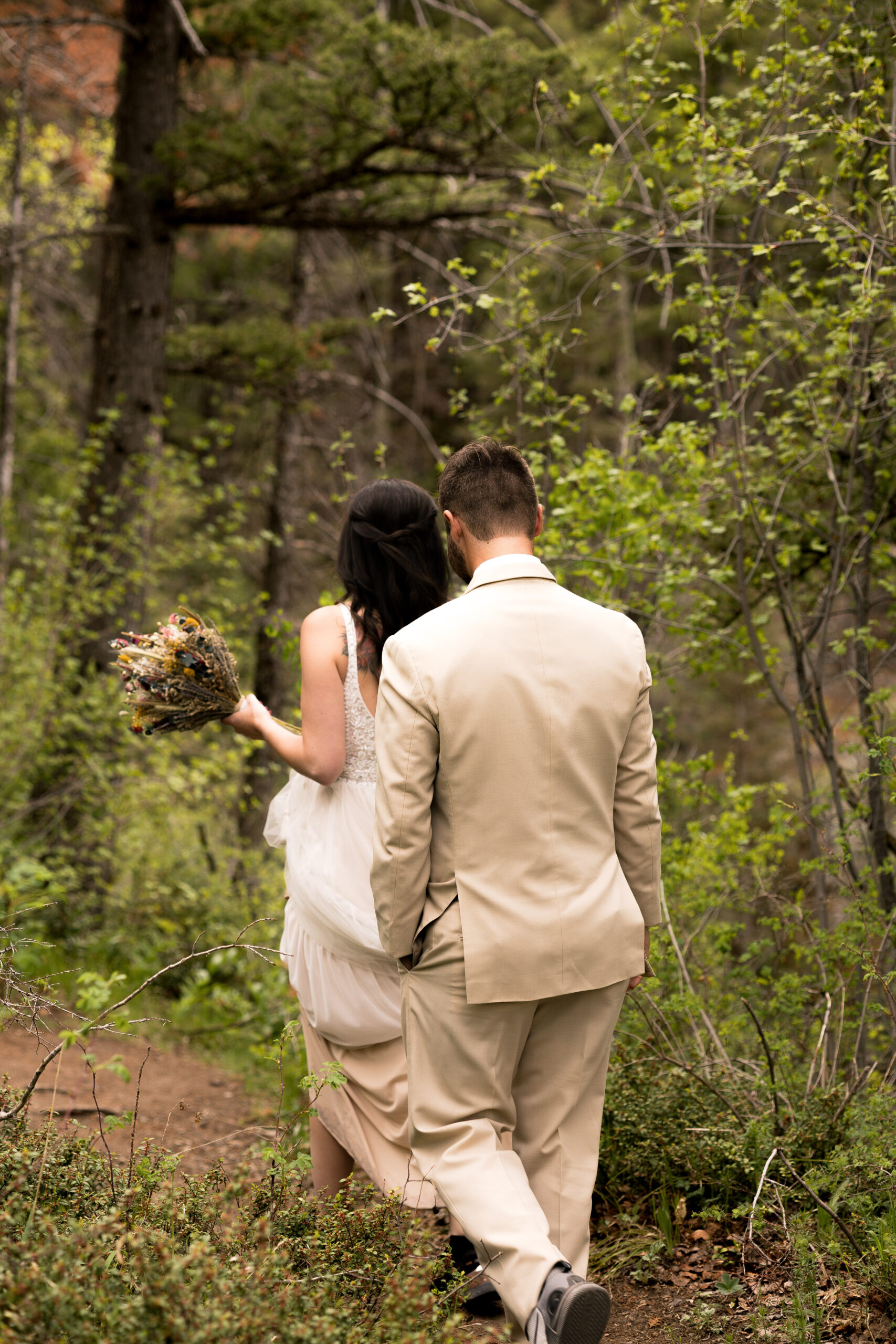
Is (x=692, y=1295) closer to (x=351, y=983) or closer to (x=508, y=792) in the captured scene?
(x=351, y=983)

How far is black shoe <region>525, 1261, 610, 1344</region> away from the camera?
2133mm

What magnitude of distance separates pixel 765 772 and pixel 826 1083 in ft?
26.9

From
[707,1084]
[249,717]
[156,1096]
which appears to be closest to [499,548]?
[249,717]

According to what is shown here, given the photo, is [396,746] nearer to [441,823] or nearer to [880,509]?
[441,823]

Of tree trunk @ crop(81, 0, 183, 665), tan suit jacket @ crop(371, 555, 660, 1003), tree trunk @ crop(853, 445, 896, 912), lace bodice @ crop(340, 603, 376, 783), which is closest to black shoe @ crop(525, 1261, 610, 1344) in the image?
tan suit jacket @ crop(371, 555, 660, 1003)

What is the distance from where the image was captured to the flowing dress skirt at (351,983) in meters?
3.04

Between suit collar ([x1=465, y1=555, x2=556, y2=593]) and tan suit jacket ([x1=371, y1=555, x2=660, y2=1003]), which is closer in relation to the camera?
tan suit jacket ([x1=371, y1=555, x2=660, y2=1003])

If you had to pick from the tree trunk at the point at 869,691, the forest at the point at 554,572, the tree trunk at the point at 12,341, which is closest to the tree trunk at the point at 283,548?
the forest at the point at 554,572

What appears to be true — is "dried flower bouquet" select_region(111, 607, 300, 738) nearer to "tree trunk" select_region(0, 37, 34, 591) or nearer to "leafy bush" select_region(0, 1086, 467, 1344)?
"leafy bush" select_region(0, 1086, 467, 1344)

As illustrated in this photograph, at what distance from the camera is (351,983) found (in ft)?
10.1

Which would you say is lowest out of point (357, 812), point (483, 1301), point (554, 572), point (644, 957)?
point (483, 1301)

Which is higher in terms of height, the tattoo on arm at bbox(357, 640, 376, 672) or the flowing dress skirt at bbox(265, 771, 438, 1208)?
the tattoo on arm at bbox(357, 640, 376, 672)

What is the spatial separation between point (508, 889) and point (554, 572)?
259cm

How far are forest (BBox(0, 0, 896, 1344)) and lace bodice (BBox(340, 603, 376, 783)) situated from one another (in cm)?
57
